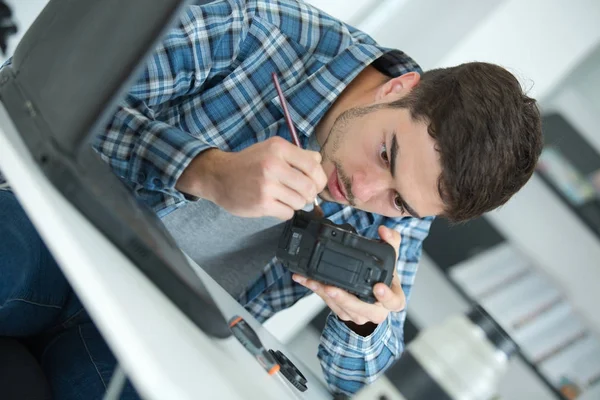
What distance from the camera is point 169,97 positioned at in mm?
968

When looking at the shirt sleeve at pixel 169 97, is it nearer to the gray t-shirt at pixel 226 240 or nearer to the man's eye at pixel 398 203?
the gray t-shirt at pixel 226 240

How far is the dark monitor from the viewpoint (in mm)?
395

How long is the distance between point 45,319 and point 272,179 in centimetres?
45

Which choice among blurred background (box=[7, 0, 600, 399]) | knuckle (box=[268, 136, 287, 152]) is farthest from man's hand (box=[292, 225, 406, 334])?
blurred background (box=[7, 0, 600, 399])

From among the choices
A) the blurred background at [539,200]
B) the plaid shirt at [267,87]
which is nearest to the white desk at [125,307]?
the plaid shirt at [267,87]

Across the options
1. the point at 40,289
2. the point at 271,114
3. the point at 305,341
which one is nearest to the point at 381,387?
the point at 40,289

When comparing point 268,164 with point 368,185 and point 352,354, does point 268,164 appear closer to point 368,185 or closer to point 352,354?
point 368,185

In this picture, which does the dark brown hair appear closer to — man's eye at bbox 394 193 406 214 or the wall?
man's eye at bbox 394 193 406 214

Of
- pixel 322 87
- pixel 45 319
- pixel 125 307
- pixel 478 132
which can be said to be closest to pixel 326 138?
pixel 322 87

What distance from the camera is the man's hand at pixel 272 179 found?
0.62 meters

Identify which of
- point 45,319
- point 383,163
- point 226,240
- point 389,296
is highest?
point 383,163

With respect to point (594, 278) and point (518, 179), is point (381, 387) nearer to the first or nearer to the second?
point (518, 179)

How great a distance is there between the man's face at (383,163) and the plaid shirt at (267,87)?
106 mm

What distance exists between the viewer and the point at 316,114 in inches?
39.6
